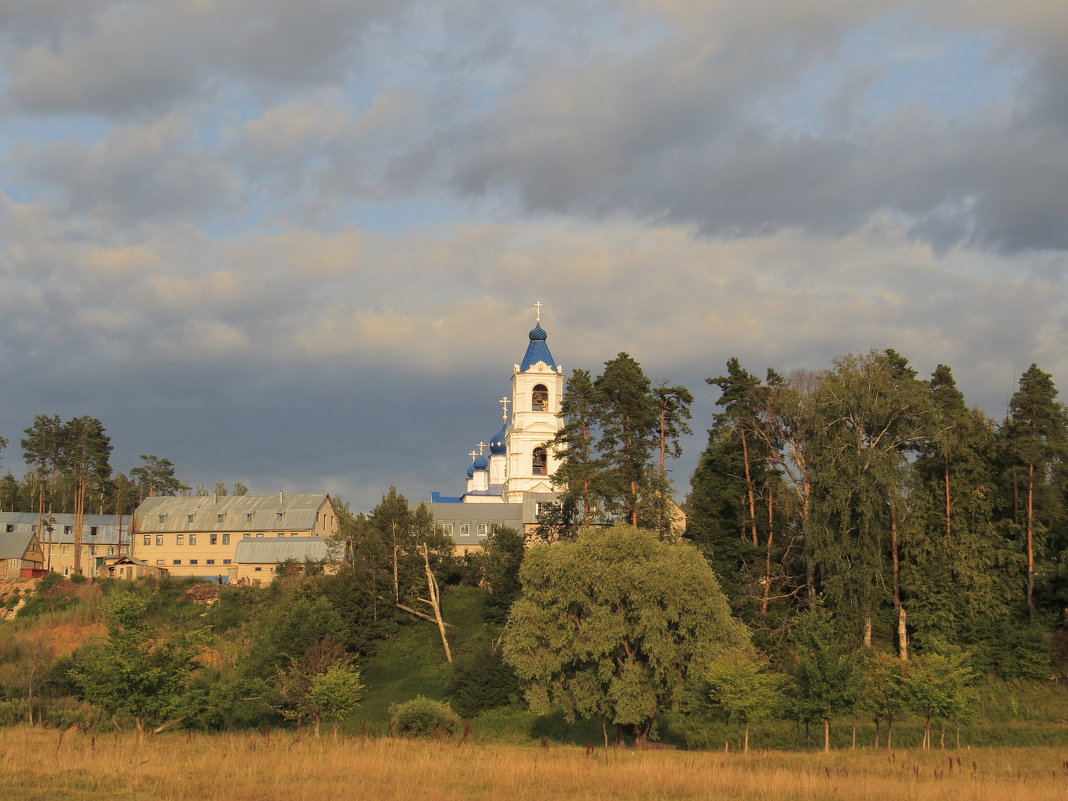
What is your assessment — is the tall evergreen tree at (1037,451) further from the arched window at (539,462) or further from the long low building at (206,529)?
the long low building at (206,529)

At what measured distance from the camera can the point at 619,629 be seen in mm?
43875

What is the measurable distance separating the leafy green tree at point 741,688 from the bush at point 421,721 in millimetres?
10857

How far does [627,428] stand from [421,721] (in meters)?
20.7

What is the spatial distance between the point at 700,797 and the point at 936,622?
32.4 metres

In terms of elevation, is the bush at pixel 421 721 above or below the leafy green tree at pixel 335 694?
below

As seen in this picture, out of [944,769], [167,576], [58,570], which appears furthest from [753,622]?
[58,570]

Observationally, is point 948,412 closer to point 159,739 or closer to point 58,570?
point 159,739

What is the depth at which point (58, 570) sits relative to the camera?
3824 inches

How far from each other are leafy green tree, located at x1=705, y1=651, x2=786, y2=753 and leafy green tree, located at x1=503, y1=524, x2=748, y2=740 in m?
1.68

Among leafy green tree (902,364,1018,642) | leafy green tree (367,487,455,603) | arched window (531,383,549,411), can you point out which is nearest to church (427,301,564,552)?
arched window (531,383,549,411)

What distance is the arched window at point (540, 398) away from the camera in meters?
99.5

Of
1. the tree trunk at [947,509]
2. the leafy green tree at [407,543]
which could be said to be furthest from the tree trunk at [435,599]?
the tree trunk at [947,509]

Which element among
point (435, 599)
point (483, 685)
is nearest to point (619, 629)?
point (483, 685)

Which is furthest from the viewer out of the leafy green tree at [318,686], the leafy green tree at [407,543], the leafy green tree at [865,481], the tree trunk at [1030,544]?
the leafy green tree at [407,543]
